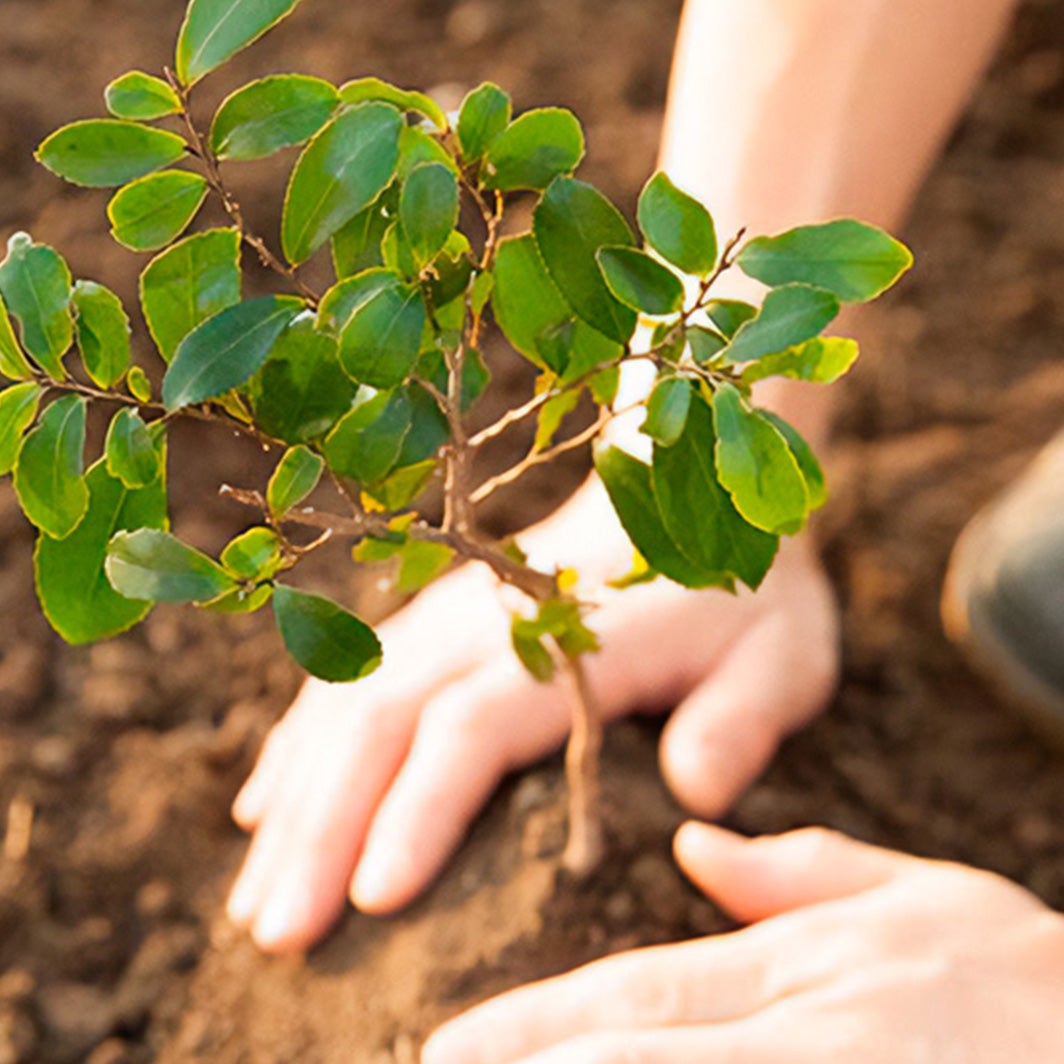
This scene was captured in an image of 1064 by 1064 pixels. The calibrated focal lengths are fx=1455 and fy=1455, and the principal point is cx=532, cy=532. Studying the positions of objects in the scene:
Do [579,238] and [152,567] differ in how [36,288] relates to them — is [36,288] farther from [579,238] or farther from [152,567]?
[579,238]

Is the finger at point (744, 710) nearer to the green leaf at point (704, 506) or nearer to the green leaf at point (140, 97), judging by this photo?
the green leaf at point (704, 506)

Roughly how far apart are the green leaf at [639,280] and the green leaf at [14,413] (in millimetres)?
291

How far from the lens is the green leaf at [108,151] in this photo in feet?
2.29

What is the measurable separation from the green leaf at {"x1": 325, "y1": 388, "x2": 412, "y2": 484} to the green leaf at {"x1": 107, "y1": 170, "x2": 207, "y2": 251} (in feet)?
0.44

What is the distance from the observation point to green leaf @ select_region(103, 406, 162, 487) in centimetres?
72

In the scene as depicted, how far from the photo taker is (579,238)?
0.74 meters

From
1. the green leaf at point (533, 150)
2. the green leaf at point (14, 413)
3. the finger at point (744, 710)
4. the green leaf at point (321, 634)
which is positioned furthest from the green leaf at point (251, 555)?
the finger at point (744, 710)

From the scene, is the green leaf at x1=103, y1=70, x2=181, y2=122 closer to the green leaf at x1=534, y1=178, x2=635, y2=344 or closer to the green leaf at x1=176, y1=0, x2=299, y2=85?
the green leaf at x1=176, y1=0, x2=299, y2=85

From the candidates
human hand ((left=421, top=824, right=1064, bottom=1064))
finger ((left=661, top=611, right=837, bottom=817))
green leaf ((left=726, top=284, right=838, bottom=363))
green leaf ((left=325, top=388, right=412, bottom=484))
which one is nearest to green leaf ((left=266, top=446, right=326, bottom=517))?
green leaf ((left=325, top=388, right=412, bottom=484))

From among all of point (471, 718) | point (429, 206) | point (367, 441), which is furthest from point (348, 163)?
point (471, 718)

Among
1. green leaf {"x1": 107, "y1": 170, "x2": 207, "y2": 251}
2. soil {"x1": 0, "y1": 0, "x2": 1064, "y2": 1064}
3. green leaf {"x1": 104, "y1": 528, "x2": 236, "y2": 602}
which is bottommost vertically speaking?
soil {"x1": 0, "y1": 0, "x2": 1064, "y2": 1064}

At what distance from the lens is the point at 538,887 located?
1316mm

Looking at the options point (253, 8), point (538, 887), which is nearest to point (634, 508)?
point (253, 8)

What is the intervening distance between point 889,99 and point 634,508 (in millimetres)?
869
